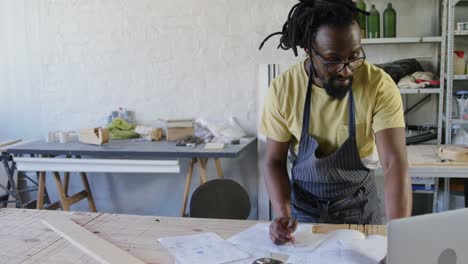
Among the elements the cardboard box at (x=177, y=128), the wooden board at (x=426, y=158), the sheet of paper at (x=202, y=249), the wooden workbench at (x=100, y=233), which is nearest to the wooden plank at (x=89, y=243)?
the wooden workbench at (x=100, y=233)

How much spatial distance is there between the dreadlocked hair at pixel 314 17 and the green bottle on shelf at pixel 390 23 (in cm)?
171

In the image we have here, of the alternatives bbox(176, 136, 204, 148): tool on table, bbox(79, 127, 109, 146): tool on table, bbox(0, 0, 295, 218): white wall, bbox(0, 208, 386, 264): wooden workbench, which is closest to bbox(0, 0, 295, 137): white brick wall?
bbox(0, 0, 295, 218): white wall

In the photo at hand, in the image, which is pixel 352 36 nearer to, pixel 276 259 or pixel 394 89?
pixel 394 89

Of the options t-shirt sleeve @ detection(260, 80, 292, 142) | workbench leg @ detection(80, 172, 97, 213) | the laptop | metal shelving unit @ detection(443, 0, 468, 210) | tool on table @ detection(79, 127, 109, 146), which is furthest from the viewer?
workbench leg @ detection(80, 172, 97, 213)

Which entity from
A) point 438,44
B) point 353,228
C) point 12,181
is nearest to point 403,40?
point 438,44

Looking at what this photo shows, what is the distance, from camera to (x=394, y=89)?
1.68 metres

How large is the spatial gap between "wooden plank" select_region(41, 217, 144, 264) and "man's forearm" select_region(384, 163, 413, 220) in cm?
81

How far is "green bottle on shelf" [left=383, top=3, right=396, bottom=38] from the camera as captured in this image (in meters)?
3.23

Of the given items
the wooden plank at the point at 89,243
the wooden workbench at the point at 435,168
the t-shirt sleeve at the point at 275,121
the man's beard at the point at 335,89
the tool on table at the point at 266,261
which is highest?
the man's beard at the point at 335,89

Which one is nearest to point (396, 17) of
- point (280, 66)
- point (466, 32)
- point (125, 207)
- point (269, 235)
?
point (466, 32)

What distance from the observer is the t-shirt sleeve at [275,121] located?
70.2 inches

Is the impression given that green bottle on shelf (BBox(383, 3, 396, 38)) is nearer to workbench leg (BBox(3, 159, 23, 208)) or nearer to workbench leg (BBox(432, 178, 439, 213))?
workbench leg (BBox(432, 178, 439, 213))

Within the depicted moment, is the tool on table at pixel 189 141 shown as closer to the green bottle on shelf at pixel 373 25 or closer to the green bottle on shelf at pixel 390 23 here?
the green bottle on shelf at pixel 373 25

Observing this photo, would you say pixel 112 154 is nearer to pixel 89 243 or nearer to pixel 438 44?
pixel 89 243
